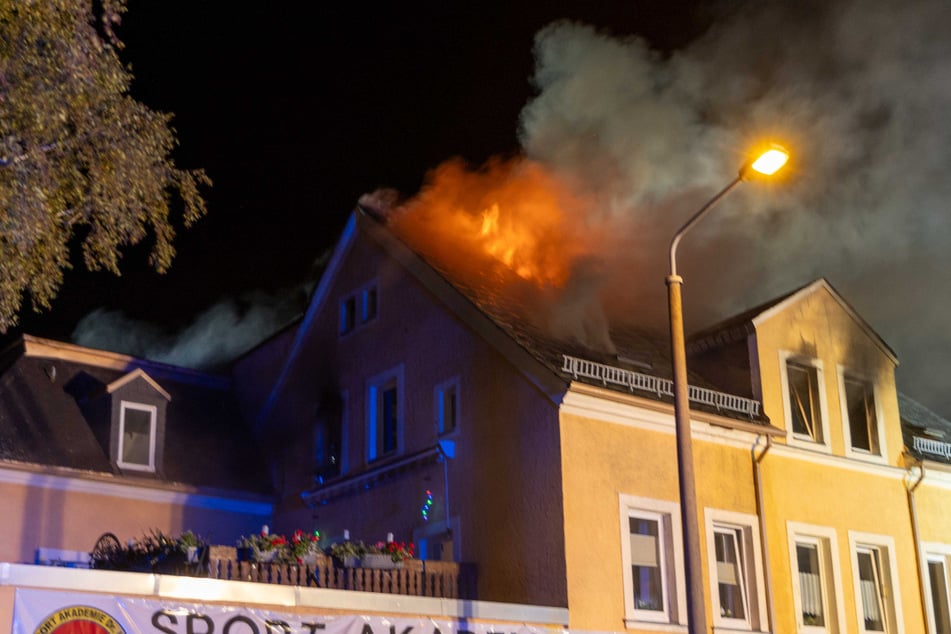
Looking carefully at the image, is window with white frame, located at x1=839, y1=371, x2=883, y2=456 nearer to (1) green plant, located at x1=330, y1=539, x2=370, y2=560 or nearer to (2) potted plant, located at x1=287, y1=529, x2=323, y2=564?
(1) green plant, located at x1=330, y1=539, x2=370, y2=560

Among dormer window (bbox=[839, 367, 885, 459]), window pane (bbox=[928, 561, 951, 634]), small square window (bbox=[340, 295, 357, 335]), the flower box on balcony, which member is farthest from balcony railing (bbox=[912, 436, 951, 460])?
the flower box on balcony

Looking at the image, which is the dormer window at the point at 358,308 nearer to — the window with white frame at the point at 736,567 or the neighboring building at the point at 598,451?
the neighboring building at the point at 598,451

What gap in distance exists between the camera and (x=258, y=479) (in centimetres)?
2506

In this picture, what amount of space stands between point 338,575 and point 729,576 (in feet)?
24.1

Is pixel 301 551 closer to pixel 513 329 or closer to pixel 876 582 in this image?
pixel 513 329

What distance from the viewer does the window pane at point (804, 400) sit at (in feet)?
74.1

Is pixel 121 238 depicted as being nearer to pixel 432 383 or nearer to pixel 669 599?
pixel 432 383

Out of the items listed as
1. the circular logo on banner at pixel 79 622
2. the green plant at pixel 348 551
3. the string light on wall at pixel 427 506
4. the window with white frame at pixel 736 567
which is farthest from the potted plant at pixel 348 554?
the window with white frame at pixel 736 567

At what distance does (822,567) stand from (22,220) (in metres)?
15.2

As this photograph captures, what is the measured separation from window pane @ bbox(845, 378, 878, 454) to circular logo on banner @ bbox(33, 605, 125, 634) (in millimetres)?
15454

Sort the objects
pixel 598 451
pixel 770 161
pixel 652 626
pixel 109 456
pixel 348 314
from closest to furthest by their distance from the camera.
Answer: pixel 770 161
pixel 652 626
pixel 598 451
pixel 109 456
pixel 348 314

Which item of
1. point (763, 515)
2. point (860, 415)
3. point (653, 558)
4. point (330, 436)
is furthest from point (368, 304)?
point (860, 415)

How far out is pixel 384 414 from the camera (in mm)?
22891


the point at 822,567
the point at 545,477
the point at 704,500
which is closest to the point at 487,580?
the point at 545,477
